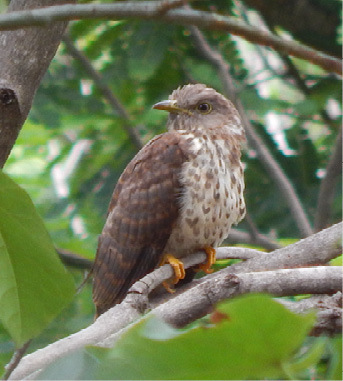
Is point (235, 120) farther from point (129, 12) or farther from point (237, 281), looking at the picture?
point (129, 12)

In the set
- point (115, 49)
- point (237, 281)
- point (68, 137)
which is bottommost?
point (237, 281)

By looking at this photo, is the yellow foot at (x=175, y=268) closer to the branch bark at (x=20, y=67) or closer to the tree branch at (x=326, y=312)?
the branch bark at (x=20, y=67)

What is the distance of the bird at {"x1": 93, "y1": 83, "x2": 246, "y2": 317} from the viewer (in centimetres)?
247

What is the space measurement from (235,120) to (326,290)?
6.20 ft

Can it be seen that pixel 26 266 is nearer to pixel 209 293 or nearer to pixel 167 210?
pixel 209 293

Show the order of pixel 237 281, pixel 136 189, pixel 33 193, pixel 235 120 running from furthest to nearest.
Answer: pixel 33 193, pixel 235 120, pixel 136 189, pixel 237 281

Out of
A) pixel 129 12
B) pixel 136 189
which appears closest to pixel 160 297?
pixel 136 189

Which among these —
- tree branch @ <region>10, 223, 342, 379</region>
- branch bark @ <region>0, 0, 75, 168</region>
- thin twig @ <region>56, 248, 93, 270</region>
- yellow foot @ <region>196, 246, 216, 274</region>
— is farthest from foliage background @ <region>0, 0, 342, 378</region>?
tree branch @ <region>10, 223, 342, 379</region>

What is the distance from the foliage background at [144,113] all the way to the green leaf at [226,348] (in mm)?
2861

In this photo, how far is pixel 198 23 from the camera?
0.61 m

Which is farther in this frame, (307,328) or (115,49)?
(115,49)

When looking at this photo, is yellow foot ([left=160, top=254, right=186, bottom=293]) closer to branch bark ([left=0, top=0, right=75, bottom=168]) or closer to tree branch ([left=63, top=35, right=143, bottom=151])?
branch bark ([left=0, top=0, right=75, bottom=168])

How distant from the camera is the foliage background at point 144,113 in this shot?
360 centimetres

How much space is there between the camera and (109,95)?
3.69 m
